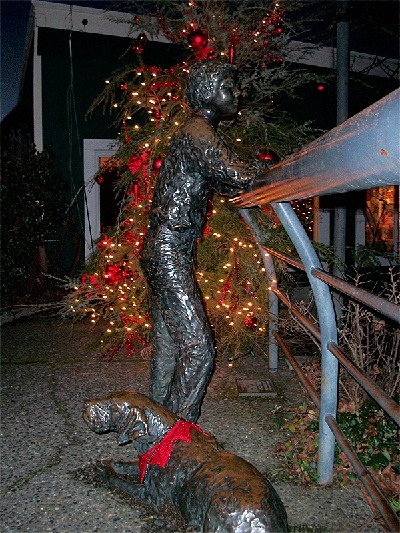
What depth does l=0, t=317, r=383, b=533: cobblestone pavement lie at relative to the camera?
2670mm

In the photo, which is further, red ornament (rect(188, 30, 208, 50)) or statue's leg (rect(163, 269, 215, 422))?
red ornament (rect(188, 30, 208, 50))

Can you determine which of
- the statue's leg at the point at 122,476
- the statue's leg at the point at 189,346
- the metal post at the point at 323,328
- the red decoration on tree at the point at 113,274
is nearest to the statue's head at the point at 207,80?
the metal post at the point at 323,328

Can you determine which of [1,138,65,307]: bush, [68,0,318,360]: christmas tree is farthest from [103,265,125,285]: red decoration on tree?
[1,138,65,307]: bush

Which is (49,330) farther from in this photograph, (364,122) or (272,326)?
(364,122)

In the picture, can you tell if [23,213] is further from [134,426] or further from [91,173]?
[134,426]

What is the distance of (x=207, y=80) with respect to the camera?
9.80 feet

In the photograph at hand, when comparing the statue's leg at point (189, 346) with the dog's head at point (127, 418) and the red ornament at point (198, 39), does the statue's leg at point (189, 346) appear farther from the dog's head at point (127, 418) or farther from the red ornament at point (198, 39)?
the red ornament at point (198, 39)

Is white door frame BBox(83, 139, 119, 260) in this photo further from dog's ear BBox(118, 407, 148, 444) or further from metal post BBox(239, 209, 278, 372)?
dog's ear BBox(118, 407, 148, 444)

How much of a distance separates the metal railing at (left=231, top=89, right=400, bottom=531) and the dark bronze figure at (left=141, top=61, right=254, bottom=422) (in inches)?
11.5

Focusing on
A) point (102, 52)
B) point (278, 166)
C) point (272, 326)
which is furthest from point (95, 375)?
point (102, 52)

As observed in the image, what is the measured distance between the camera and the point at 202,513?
2.24 m

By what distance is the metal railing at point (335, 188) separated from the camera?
1.15 metres

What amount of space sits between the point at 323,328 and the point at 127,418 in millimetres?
1038

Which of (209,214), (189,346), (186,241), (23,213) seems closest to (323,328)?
(189,346)
